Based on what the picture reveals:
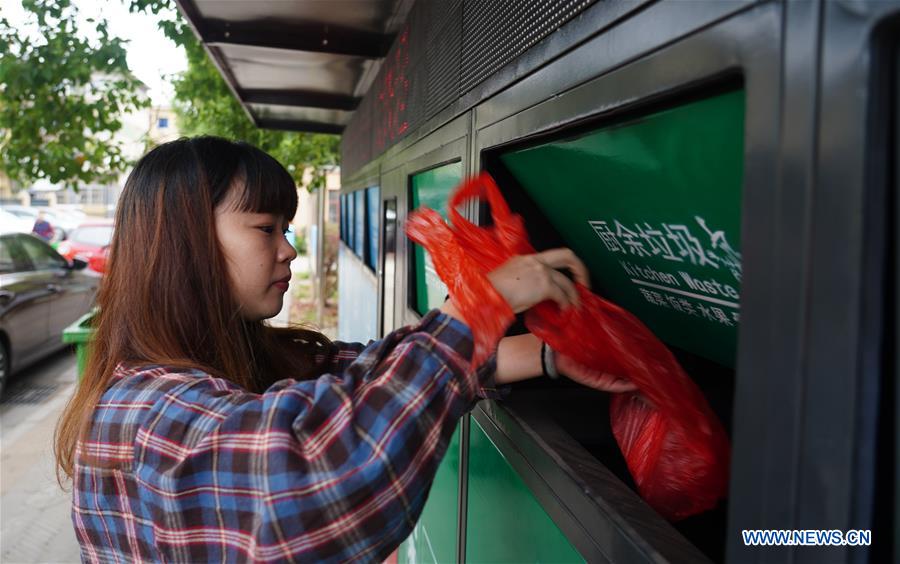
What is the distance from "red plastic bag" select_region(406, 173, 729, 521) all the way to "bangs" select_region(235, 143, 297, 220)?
0.34 meters

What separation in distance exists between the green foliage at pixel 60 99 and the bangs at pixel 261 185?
19.4 feet

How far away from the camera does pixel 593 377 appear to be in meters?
1.32

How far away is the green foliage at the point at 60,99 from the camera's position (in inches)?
249

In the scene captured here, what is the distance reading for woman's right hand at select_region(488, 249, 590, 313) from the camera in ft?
3.75

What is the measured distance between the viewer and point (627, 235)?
1.40 m

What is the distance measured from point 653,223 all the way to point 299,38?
3.67 m

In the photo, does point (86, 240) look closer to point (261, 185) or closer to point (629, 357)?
point (261, 185)

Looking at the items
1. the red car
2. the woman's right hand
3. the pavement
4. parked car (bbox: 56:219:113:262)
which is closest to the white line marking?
the woman's right hand

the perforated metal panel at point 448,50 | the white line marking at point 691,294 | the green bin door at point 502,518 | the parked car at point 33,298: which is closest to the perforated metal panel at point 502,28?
the perforated metal panel at point 448,50

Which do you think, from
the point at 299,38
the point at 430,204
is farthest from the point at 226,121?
the point at 430,204

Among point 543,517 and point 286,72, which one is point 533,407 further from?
point 286,72

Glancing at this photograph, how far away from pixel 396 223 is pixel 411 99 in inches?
24.1

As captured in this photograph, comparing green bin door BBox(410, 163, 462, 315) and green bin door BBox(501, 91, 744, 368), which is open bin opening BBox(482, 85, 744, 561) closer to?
green bin door BBox(501, 91, 744, 368)

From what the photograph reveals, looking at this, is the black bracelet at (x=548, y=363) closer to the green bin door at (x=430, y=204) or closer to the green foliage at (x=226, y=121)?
the green bin door at (x=430, y=204)
